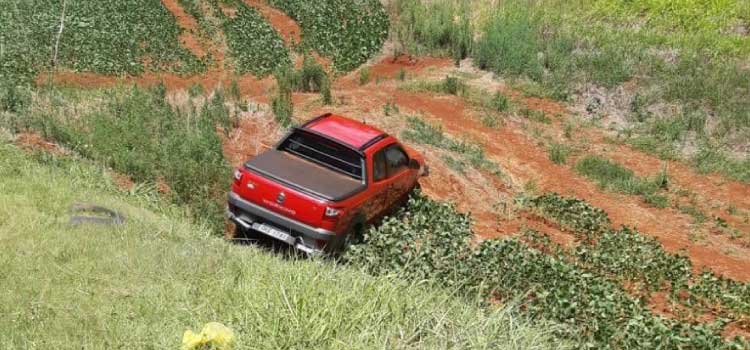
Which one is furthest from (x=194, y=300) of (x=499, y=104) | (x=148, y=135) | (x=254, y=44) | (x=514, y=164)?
(x=254, y=44)

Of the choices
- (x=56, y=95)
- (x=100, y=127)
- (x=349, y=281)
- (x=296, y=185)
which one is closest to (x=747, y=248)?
(x=296, y=185)

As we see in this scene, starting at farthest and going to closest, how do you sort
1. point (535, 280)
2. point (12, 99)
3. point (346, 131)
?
1. point (12, 99)
2. point (346, 131)
3. point (535, 280)

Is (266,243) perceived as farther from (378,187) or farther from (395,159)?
(395,159)

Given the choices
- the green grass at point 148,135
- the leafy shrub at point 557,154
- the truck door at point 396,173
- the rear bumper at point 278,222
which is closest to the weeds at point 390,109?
the leafy shrub at point 557,154

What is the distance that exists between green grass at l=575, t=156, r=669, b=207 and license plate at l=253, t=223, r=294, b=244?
8.55 metres

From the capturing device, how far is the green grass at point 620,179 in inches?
633

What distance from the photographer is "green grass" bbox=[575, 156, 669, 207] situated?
52.7 ft

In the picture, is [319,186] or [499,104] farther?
[499,104]

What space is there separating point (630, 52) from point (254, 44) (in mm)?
10930

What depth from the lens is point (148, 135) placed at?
42.0ft

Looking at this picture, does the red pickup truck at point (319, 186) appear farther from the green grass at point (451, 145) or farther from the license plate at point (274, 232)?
the green grass at point (451, 145)

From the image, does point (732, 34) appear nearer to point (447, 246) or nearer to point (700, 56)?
point (700, 56)

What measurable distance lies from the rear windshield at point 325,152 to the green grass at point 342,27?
38.1 feet

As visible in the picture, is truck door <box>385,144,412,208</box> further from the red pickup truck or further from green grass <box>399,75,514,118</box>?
green grass <box>399,75,514,118</box>
